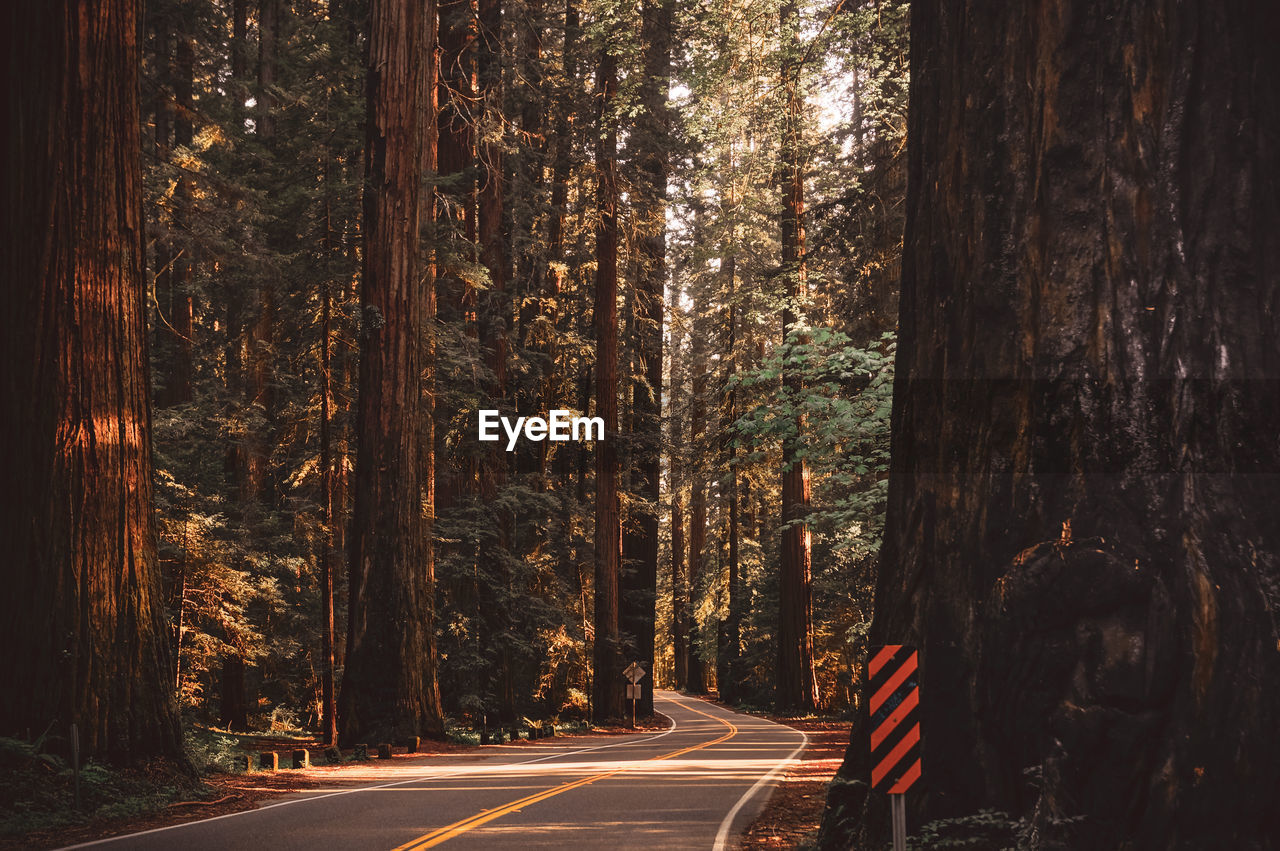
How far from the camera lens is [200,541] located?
17.5 m

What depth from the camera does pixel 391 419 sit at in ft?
58.3

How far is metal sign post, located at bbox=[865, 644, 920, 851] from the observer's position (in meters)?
6.12

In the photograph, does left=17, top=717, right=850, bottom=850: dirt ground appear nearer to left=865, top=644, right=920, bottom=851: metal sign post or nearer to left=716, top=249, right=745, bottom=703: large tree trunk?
left=865, top=644, right=920, bottom=851: metal sign post

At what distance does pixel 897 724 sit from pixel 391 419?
13.2m

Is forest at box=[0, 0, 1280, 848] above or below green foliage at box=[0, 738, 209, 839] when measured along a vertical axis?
above

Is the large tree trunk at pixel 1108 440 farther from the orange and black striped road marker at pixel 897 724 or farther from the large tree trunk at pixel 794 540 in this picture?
the large tree trunk at pixel 794 540

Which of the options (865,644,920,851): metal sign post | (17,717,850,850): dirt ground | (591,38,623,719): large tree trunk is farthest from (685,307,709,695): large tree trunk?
(865,644,920,851): metal sign post

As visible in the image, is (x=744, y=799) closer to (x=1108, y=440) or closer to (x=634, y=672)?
(x=1108, y=440)

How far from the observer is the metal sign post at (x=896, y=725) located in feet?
20.1

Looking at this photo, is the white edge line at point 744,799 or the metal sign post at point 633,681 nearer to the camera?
the white edge line at point 744,799

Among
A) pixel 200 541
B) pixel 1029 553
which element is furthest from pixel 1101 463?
pixel 200 541

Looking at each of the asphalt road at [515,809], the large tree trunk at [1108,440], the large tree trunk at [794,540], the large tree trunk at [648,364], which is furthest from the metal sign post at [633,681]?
the large tree trunk at [1108,440]

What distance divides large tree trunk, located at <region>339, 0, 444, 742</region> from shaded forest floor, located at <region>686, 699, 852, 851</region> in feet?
22.1

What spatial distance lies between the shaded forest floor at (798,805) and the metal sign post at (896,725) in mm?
2137
